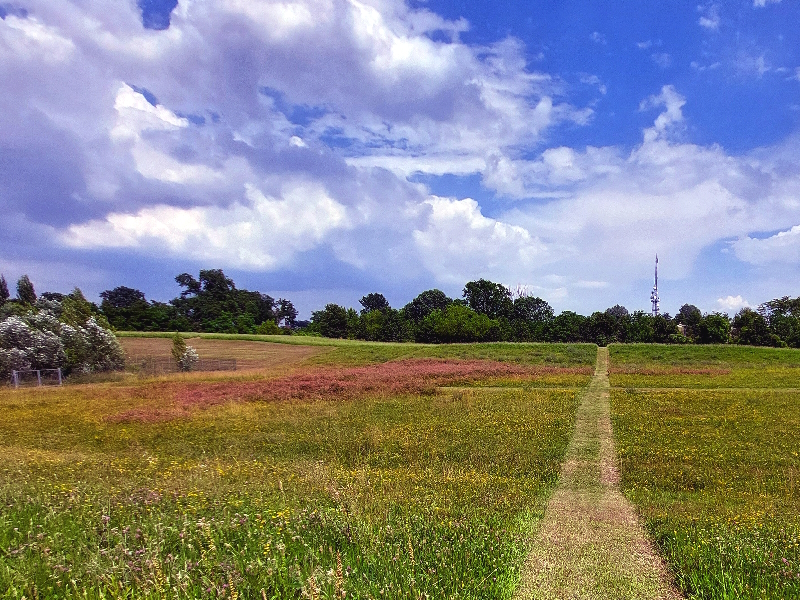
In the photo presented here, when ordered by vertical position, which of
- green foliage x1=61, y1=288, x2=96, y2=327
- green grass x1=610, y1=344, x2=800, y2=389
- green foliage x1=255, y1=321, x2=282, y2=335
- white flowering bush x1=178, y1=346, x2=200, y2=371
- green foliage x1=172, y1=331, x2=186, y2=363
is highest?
green foliage x1=61, y1=288, x2=96, y2=327

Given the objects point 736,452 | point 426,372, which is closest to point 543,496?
point 736,452

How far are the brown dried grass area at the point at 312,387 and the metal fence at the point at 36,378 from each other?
10.8m

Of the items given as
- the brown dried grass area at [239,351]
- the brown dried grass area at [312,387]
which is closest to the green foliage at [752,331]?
the brown dried grass area at [312,387]

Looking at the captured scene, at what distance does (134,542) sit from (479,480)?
7688mm

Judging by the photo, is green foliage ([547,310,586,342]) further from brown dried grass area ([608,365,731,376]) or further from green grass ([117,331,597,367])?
brown dried grass area ([608,365,731,376])

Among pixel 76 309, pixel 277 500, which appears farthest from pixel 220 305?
pixel 277 500

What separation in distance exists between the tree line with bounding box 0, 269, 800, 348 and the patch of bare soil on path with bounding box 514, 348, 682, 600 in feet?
297

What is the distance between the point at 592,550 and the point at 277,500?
17.6 ft

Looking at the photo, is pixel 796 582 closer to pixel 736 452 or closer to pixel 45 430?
Answer: pixel 736 452

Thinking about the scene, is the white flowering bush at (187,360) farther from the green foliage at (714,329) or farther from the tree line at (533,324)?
the green foliage at (714,329)

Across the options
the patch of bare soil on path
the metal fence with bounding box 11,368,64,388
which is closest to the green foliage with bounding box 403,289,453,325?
the metal fence with bounding box 11,368,64,388

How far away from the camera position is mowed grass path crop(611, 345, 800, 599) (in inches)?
261

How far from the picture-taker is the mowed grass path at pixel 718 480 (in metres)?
6.62

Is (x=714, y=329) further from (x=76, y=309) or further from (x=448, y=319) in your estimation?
(x=76, y=309)
